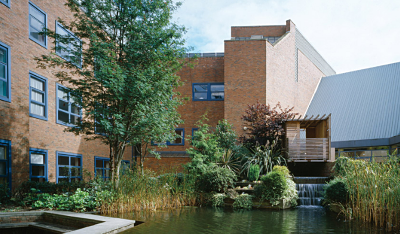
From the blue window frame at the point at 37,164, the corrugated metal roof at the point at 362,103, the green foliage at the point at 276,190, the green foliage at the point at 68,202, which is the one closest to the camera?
the green foliage at the point at 68,202

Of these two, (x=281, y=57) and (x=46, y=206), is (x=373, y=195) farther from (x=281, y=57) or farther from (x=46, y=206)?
(x=281, y=57)

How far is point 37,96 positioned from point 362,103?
68.7 feet

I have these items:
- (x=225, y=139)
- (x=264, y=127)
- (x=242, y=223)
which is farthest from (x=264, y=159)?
(x=242, y=223)

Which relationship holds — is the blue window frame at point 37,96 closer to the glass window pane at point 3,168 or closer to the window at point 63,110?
the window at point 63,110

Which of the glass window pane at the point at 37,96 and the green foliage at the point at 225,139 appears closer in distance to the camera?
the glass window pane at the point at 37,96

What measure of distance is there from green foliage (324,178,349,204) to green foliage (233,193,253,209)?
2.59m

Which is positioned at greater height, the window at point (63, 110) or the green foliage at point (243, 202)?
the window at point (63, 110)

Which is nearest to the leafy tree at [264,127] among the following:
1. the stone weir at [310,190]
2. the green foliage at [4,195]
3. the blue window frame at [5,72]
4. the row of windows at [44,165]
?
the stone weir at [310,190]

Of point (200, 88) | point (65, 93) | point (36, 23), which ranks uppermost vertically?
point (36, 23)

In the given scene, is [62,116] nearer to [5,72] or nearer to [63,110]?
[63,110]

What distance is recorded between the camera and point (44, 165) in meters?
12.3

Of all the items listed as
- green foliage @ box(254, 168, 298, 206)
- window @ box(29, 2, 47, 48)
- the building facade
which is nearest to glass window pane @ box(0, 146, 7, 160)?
window @ box(29, 2, 47, 48)

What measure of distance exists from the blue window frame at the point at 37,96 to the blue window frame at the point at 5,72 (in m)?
1.24

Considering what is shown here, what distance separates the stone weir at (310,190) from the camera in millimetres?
11820
